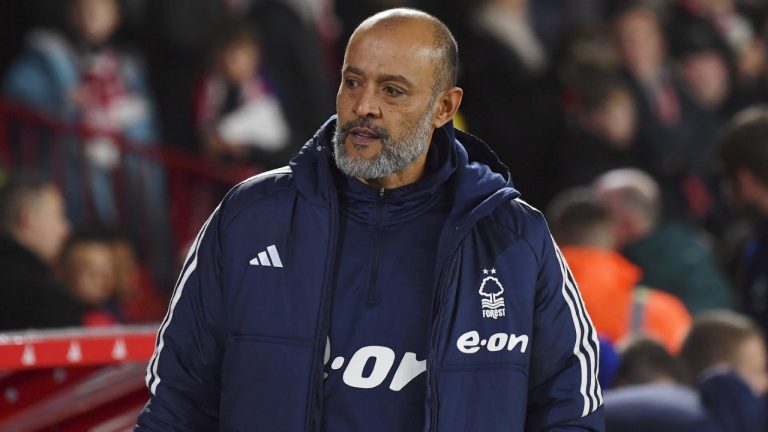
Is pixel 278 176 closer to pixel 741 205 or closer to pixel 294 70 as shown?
pixel 741 205

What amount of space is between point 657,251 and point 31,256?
337 cm

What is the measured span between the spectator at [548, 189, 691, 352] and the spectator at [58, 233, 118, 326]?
2054 mm

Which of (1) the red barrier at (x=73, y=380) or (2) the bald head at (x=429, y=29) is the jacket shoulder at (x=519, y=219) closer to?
(2) the bald head at (x=429, y=29)

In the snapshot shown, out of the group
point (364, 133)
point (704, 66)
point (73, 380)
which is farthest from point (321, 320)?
point (704, 66)

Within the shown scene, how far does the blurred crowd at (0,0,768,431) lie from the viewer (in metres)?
5.92

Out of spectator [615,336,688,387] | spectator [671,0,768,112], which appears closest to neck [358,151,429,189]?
spectator [615,336,688,387]

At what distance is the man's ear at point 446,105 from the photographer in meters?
3.26

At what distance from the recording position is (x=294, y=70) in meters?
8.70

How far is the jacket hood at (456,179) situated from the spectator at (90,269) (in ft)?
11.7

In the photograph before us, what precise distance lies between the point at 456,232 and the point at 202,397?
25.2 inches

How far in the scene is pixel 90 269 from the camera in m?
6.80

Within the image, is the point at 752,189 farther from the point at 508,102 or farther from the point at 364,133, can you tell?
the point at 364,133

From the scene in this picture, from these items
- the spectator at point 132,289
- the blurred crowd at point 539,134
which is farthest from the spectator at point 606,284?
the spectator at point 132,289

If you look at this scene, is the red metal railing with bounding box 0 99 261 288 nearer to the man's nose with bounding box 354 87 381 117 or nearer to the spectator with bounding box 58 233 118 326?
the spectator with bounding box 58 233 118 326
